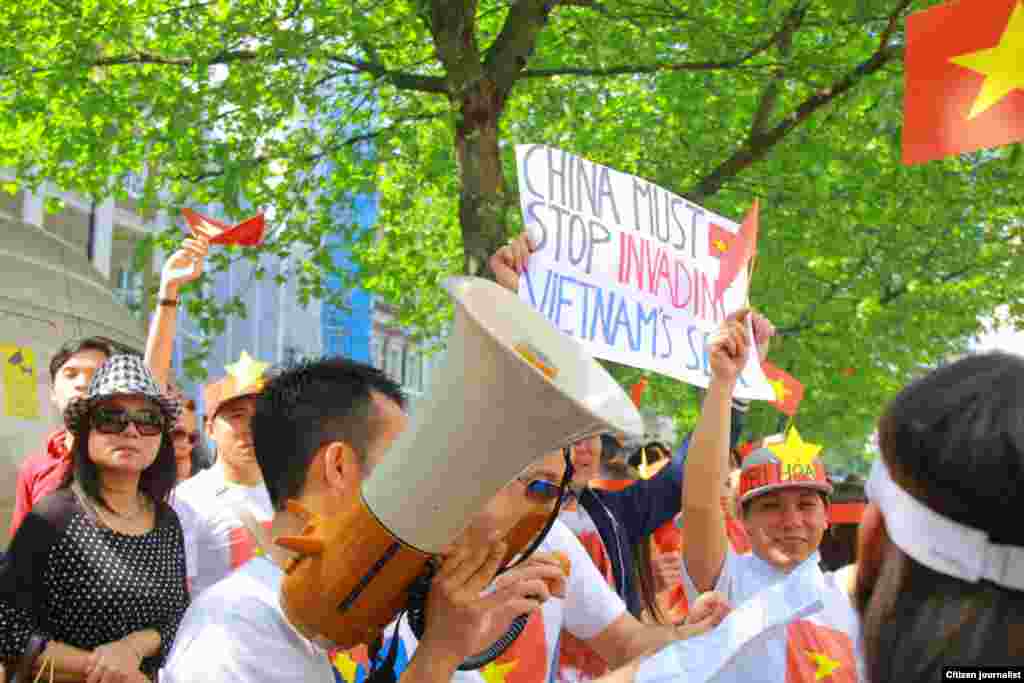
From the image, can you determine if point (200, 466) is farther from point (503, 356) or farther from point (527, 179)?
point (503, 356)

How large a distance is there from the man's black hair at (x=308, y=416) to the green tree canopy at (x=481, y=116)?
519cm

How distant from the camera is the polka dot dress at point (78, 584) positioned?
12.5 feet

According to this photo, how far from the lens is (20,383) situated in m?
6.44

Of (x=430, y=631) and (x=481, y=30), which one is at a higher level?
(x=481, y=30)

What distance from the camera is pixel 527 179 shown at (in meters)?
4.52

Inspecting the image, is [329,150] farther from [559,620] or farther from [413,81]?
[559,620]

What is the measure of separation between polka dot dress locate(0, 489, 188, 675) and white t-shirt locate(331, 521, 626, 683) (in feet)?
4.10

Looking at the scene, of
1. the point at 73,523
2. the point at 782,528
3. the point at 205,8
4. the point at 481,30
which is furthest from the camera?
the point at 481,30

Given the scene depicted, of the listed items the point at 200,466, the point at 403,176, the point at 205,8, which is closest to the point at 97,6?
the point at 205,8

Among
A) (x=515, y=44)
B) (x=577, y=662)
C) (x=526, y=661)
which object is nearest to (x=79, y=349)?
(x=577, y=662)

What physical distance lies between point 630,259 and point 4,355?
3291mm

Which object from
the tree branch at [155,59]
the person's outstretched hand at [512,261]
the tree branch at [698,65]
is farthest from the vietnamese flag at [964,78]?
the tree branch at [155,59]

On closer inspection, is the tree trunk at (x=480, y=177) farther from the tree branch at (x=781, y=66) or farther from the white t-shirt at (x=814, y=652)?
the white t-shirt at (x=814, y=652)
